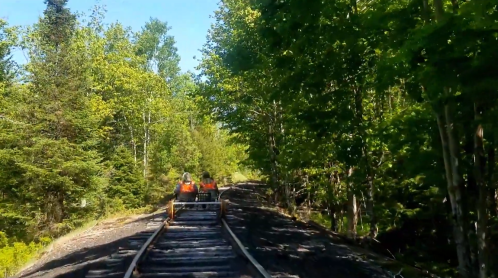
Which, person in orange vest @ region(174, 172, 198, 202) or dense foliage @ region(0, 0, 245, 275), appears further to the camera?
dense foliage @ region(0, 0, 245, 275)

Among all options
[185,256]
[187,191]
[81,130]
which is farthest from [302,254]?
[81,130]

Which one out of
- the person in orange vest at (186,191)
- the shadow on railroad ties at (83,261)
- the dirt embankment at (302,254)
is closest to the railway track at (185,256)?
the shadow on railroad ties at (83,261)

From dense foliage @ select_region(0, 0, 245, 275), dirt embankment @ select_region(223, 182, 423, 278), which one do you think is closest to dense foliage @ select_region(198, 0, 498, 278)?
dirt embankment @ select_region(223, 182, 423, 278)

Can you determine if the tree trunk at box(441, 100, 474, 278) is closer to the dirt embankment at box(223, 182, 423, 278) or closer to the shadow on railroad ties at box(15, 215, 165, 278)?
the dirt embankment at box(223, 182, 423, 278)

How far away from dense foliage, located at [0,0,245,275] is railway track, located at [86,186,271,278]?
5469 millimetres

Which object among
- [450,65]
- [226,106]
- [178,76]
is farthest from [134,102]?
[450,65]

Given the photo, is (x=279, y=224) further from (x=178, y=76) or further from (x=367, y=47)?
(x=178, y=76)

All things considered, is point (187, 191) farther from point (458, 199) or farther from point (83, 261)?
point (458, 199)

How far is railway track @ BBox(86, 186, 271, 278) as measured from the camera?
8.70 m

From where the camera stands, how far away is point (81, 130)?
34.5 metres

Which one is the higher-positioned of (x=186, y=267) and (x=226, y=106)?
(x=226, y=106)

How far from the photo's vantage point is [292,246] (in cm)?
1205

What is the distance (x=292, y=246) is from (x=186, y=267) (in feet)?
11.8

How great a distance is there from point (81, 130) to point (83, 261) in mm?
25279
